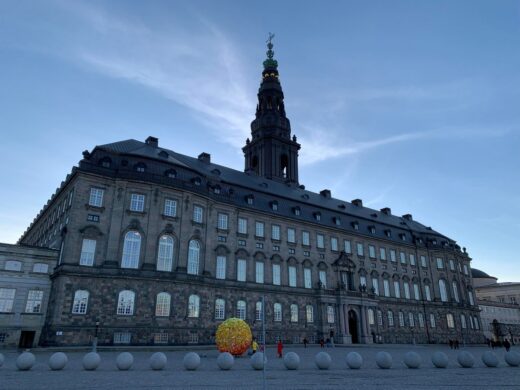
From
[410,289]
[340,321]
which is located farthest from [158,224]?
[410,289]

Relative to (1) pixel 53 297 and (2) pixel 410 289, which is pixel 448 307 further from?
(1) pixel 53 297

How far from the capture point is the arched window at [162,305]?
4047 cm

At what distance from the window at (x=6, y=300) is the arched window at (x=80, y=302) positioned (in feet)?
21.2

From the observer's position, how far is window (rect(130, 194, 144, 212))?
42.7m

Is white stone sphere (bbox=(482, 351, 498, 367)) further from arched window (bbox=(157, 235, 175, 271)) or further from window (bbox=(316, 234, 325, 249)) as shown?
window (bbox=(316, 234, 325, 249))

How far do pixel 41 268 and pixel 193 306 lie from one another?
15.9 metres

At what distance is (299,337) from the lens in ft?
173

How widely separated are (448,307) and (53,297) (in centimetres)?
6553

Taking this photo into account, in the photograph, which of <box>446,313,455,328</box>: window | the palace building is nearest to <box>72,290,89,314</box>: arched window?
the palace building

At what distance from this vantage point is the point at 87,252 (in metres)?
39.5

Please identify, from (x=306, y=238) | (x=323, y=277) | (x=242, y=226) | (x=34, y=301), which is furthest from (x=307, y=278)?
(x=34, y=301)

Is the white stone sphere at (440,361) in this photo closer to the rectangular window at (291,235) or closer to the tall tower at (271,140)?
the rectangular window at (291,235)

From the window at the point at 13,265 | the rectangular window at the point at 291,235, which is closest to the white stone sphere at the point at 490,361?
the rectangular window at the point at 291,235

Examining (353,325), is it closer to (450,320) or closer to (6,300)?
(450,320)
